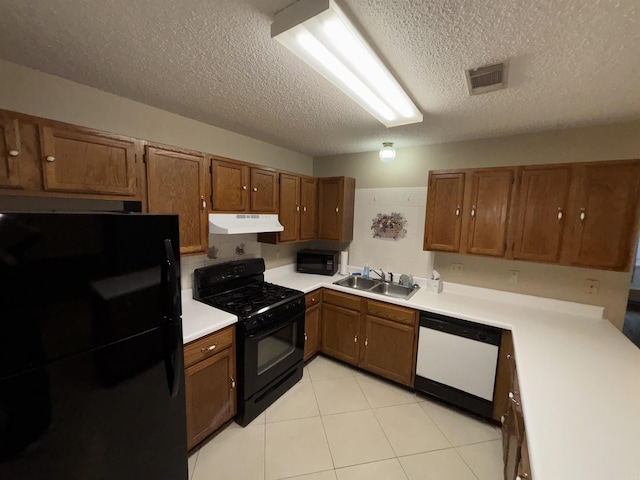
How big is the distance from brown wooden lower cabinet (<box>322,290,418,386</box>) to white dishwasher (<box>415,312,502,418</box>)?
4.4 inches

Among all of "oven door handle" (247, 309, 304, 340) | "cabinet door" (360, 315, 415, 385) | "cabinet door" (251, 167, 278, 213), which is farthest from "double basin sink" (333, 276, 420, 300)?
"cabinet door" (251, 167, 278, 213)

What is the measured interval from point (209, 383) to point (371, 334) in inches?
60.3

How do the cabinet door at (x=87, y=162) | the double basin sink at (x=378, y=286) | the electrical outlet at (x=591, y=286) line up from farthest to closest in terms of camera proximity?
the double basin sink at (x=378, y=286) → the electrical outlet at (x=591, y=286) → the cabinet door at (x=87, y=162)

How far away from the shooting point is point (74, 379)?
1.05 meters

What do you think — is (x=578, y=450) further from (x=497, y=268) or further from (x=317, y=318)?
(x=317, y=318)

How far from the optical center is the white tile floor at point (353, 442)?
5.60ft

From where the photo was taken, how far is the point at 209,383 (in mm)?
1804

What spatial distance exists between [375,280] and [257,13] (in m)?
2.66

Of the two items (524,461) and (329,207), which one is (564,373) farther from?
(329,207)

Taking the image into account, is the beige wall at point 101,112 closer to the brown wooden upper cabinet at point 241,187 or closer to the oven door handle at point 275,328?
the brown wooden upper cabinet at point 241,187

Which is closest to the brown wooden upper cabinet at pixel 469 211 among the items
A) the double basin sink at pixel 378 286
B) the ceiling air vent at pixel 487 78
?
the double basin sink at pixel 378 286

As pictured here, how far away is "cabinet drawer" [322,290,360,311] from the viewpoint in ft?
8.79

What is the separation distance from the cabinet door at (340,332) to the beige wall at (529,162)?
1.11 m

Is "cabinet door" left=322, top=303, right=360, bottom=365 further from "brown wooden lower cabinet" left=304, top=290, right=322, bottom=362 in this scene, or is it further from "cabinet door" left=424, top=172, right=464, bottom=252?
"cabinet door" left=424, top=172, right=464, bottom=252
